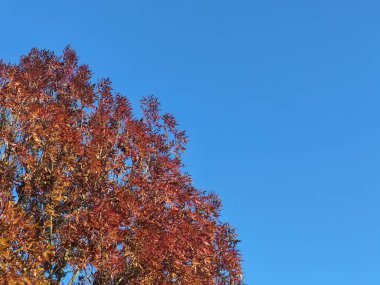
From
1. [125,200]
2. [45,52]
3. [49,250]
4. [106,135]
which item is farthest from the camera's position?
[45,52]

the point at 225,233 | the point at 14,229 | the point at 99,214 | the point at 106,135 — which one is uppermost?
the point at 106,135

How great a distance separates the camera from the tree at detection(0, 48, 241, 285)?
12727mm

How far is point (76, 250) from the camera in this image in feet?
43.0

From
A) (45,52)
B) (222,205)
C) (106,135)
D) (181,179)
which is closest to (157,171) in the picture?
(181,179)

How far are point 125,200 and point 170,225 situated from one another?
5.06 ft

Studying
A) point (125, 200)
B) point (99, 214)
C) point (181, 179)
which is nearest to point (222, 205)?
point (181, 179)

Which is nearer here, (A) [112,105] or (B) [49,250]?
(B) [49,250]

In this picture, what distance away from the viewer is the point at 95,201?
535 inches

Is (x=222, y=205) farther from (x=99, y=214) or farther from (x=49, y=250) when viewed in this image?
(x=49, y=250)

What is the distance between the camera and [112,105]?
16891mm

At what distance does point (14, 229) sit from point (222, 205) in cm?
792

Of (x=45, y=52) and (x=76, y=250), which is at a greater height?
(x=45, y=52)

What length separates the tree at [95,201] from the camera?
41.8ft

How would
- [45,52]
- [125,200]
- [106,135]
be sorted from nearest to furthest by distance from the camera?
[125,200]
[106,135]
[45,52]
